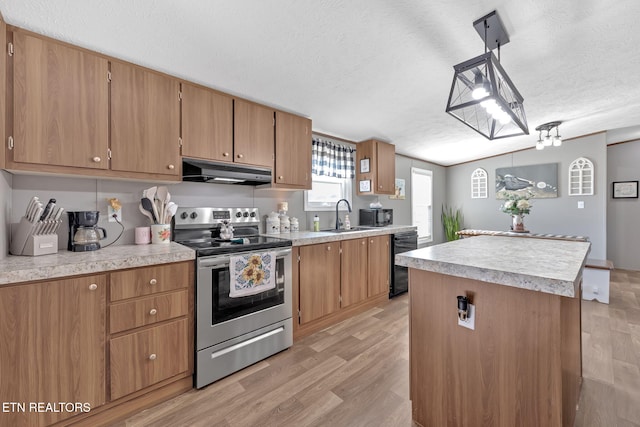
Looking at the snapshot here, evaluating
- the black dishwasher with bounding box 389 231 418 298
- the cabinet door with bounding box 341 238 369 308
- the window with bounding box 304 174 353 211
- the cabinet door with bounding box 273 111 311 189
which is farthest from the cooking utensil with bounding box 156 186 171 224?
the black dishwasher with bounding box 389 231 418 298

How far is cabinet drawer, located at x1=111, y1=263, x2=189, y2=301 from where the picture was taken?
151 cm

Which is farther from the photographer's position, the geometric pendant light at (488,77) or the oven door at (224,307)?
the oven door at (224,307)

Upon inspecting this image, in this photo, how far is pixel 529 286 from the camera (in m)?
1.03

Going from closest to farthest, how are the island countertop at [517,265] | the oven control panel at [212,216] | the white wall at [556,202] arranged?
the island countertop at [517,265] < the oven control panel at [212,216] < the white wall at [556,202]

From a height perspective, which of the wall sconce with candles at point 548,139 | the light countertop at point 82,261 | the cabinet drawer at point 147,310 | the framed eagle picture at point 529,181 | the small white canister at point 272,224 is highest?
the wall sconce with candles at point 548,139

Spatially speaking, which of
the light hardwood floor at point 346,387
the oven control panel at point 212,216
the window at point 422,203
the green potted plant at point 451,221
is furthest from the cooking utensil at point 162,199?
the green potted plant at point 451,221

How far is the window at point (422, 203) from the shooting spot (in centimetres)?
526

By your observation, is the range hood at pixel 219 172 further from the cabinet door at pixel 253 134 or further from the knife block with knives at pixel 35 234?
the knife block with knives at pixel 35 234

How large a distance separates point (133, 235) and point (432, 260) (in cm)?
219

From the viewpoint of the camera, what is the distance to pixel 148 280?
1609 mm

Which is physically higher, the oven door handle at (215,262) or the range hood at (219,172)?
the range hood at (219,172)

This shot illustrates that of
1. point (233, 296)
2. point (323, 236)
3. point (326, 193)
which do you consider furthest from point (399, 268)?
point (233, 296)

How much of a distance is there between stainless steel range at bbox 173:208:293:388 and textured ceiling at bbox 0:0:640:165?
1.25 meters

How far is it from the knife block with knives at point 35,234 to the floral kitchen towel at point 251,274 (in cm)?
106
